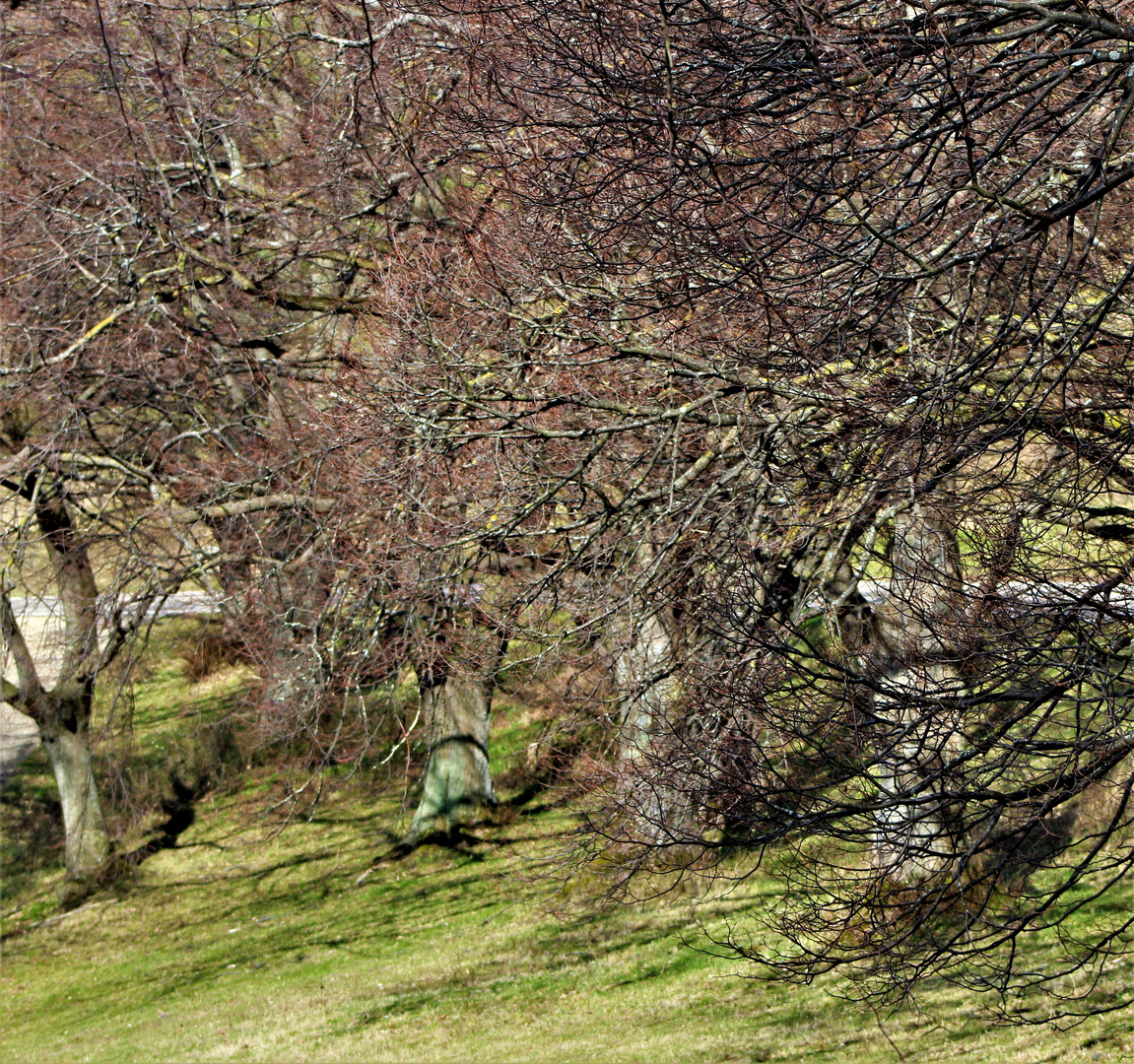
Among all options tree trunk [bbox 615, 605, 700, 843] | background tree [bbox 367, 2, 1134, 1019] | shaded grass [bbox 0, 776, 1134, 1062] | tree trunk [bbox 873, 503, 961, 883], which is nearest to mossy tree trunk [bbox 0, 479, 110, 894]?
shaded grass [bbox 0, 776, 1134, 1062]

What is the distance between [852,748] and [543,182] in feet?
13.0

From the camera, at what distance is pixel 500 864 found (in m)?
15.1

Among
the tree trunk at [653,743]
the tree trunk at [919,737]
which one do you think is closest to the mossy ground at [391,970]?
the tree trunk at [653,743]

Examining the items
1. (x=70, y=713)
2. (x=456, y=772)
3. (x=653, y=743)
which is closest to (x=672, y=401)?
(x=653, y=743)

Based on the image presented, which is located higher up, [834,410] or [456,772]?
[834,410]

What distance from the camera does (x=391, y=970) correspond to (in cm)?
1261

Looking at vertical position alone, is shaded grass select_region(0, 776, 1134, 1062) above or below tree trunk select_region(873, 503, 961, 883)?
below

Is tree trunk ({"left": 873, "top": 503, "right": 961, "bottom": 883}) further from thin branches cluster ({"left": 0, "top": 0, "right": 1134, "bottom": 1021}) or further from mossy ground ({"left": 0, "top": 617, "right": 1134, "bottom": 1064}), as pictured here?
mossy ground ({"left": 0, "top": 617, "right": 1134, "bottom": 1064})

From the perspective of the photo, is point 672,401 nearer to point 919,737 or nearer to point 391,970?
point 919,737

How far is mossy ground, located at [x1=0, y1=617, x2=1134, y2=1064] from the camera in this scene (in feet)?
30.4

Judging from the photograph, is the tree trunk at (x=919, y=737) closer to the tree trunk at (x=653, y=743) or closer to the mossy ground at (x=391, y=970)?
the tree trunk at (x=653, y=743)

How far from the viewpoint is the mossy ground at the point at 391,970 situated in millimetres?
9266

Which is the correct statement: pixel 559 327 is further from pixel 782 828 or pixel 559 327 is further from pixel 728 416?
pixel 782 828

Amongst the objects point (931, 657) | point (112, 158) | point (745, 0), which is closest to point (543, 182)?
point (745, 0)
